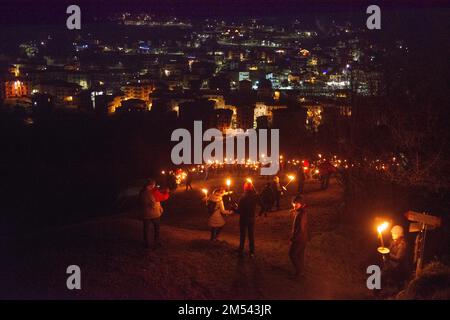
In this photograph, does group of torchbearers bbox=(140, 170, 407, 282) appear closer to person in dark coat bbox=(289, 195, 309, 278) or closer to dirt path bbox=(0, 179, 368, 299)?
person in dark coat bbox=(289, 195, 309, 278)

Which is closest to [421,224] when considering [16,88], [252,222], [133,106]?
[252,222]

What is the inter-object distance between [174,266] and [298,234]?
209cm

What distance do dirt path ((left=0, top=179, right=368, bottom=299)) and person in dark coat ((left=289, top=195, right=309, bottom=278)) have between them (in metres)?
0.27

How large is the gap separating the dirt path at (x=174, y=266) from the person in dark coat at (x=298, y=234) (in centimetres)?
27

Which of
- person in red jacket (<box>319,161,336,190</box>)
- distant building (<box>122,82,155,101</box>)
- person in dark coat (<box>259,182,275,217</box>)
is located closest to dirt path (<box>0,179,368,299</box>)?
person in dark coat (<box>259,182,275,217</box>)

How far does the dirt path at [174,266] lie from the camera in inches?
272

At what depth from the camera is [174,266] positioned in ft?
25.5

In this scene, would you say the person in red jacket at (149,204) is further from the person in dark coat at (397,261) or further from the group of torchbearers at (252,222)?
the person in dark coat at (397,261)

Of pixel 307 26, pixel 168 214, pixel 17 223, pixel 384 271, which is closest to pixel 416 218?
pixel 384 271

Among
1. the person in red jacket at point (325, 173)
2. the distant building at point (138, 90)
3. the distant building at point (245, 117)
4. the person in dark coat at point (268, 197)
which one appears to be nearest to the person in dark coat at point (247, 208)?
the person in dark coat at point (268, 197)

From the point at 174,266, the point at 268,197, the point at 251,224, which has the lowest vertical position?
the point at 174,266

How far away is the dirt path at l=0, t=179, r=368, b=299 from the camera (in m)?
6.91

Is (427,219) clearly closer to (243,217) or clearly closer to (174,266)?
(243,217)

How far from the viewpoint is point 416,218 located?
7.20 m
